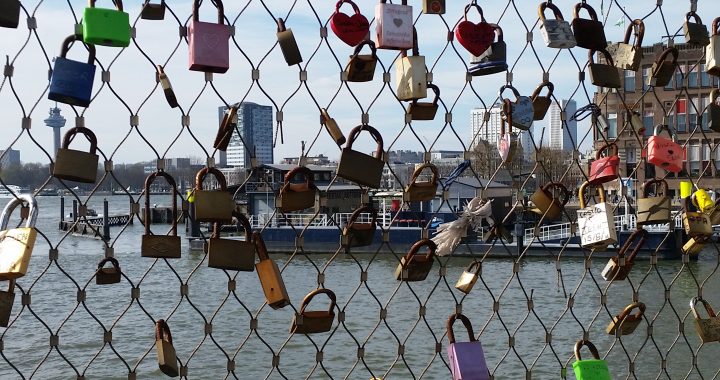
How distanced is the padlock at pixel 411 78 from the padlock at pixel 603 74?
462 millimetres

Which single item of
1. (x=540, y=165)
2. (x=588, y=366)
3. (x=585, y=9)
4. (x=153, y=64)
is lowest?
(x=588, y=366)

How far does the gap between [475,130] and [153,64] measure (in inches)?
31.3

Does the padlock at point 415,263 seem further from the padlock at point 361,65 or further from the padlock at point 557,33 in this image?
the padlock at point 557,33

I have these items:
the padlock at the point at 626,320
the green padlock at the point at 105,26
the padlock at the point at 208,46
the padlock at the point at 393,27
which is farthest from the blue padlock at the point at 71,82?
the padlock at the point at 626,320

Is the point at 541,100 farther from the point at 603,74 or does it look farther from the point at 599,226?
the point at 599,226

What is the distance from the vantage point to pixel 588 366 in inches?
73.6

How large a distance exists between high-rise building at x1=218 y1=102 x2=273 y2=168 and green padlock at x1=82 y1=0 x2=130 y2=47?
0.25 metres

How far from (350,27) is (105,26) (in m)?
0.48

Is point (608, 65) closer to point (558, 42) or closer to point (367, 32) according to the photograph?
point (558, 42)

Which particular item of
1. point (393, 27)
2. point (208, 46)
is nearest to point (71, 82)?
point (208, 46)

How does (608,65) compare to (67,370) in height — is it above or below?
above

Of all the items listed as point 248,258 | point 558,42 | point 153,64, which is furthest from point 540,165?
point 153,64

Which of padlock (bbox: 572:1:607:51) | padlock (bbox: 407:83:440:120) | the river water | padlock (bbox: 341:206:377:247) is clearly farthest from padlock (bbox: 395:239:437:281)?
the river water

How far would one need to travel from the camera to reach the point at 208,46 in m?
1.45
